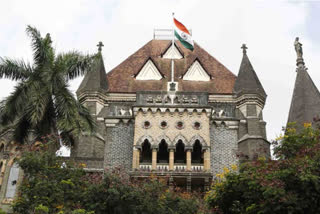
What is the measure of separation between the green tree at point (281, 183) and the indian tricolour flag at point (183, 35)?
16092 mm

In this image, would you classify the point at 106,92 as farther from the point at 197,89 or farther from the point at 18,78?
the point at 18,78

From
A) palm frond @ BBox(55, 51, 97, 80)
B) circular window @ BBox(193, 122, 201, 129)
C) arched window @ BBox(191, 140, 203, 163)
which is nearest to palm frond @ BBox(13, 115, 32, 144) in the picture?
palm frond @ BBox(55, 51, 97, 80)

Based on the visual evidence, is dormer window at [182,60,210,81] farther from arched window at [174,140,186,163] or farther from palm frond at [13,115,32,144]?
palm frond at [13,115,32,144]

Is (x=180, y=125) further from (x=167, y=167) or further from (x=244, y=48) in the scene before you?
(x=244, y=48)

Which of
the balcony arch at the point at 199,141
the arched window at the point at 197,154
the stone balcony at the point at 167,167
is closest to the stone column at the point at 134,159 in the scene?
the stone balcony at the point at 167,167

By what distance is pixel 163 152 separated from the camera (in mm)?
27578

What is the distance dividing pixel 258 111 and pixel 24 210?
16.3m

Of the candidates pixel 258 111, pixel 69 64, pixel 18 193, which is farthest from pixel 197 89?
pixel 18 193

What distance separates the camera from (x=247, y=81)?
31.3 m

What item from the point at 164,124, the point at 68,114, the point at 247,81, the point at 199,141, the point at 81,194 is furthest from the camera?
the point at 247,81

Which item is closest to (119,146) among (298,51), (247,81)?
(247,81)

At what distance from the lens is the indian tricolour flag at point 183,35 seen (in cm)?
3297

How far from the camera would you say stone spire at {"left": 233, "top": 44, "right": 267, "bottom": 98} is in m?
30.5

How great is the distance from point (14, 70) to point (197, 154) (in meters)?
11.5
